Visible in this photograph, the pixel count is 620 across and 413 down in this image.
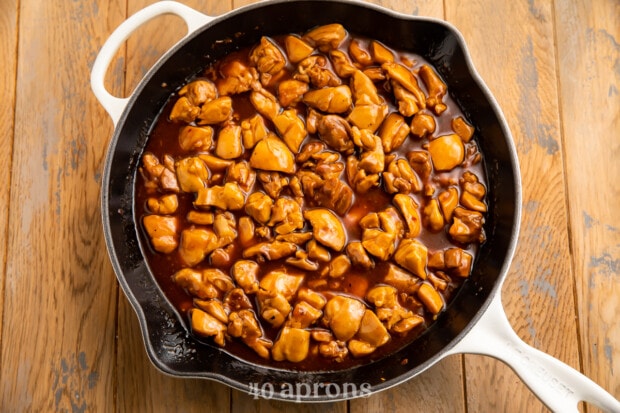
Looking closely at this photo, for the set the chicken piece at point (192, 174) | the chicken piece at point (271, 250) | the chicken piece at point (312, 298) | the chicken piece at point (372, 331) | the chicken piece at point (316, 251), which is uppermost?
the chicken piece at point (192, 174)

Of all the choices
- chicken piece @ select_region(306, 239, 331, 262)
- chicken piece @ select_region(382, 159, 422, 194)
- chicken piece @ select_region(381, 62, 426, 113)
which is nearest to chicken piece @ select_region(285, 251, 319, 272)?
chicken piece @ select_region(306, 239, 331, 262)

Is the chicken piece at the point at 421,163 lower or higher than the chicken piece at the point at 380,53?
lower

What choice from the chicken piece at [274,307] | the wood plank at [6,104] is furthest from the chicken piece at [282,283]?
the wood plank at [6,104]

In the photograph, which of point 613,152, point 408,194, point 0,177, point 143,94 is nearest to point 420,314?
point 408,194

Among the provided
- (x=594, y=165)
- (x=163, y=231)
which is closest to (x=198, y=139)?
(x=163, y=231)

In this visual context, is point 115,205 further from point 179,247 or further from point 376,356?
point 376,356

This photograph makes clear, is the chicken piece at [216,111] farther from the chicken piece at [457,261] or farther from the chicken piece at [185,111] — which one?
the chicken piece at [457,261]

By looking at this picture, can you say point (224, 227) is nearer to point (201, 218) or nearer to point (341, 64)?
point (201, 218)
